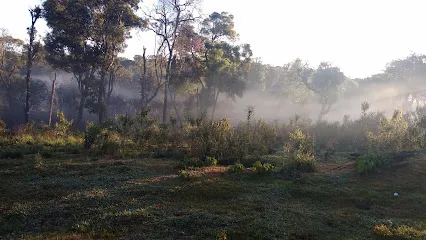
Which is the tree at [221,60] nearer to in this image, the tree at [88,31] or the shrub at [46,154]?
the tree at [88,31]

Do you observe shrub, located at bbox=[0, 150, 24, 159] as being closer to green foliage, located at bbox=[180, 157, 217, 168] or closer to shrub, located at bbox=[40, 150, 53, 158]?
shrub, located at bbox=[40, 150, 53, 158]

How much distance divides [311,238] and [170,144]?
7725 millimetres

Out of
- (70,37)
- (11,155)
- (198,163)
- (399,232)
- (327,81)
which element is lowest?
(11,155)

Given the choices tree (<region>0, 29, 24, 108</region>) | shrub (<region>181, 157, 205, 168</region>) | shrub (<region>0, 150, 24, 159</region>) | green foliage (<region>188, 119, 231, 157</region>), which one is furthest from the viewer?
tree (<region>0, 29, 24, 108</region>)

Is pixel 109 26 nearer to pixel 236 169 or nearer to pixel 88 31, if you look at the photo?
pixel 88 31

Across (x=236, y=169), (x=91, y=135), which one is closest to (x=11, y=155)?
(x=91, y=135)

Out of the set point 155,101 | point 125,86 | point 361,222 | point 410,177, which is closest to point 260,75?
point 155,101

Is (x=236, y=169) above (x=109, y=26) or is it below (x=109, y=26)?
below

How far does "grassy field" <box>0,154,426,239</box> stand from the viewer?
439 centimetres

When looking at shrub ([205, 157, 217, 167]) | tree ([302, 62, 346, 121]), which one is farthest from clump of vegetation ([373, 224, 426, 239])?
tree ([302, 62, 346, 121])

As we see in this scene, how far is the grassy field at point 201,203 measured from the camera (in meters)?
4.39

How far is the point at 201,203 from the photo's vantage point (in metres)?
5.58

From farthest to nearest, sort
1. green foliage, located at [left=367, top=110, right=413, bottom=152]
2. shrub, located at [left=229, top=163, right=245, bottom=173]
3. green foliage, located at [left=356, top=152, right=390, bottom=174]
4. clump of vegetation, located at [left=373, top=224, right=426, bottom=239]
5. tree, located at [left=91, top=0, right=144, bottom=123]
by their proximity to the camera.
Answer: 1. tree, located at [left=91, top=0, right=144, bottom=123]
2. green foliage, located at [left=367, top=110, right=413, bottom=152]
3. green foliage, located at [left=356, top=152, right=390, bottom=174]
4. shrub, located at [left=229, top=163, right=245, bottom=173]
5. clump of vegetation, located at [left=373, top=224, right=426, bottom=239]

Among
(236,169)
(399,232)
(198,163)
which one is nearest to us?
(399,232)
